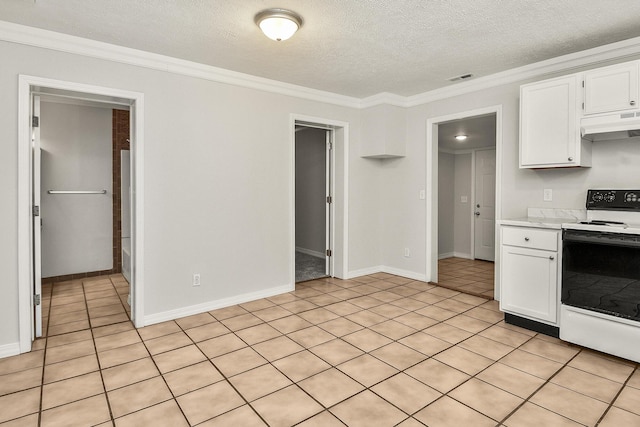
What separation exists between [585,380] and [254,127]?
11.3ft

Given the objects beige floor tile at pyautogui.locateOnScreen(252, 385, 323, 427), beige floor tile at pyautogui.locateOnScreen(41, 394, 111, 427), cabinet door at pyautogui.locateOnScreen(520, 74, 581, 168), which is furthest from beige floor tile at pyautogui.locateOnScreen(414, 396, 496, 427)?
cabinet door at pyautogui.locateOnScreen(520, 74, 581, 168)

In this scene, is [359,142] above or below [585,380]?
above

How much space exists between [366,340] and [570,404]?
134cm

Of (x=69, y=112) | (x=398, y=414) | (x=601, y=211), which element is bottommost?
(x=398, y=414)

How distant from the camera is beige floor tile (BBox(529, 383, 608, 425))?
1.91 metres

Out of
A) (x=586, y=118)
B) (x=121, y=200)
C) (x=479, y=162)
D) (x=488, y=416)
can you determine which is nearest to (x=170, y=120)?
(x=121, y=200)

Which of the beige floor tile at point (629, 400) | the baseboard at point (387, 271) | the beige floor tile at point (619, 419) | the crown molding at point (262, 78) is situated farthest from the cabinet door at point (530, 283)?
the crown molding at point (262, 78)

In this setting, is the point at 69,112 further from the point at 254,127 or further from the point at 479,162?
the point at 479,162

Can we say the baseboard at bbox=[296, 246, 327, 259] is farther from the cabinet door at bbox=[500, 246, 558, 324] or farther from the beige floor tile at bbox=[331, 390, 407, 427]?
the beige floor tile at bbox=[331, 390, 407, 427]

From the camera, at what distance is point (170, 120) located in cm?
332

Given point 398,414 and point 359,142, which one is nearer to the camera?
point 398,414

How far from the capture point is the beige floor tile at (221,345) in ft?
8.78

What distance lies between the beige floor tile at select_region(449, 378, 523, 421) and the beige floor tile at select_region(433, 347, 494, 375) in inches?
6.6

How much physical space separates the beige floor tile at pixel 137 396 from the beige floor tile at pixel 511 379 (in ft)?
6.42
